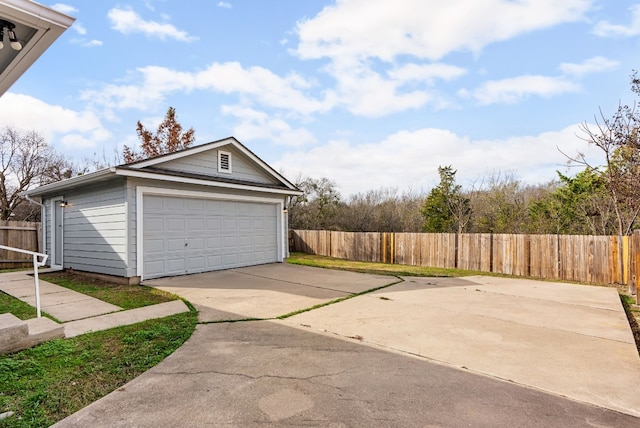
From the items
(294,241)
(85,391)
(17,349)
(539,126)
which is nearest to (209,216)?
(17,349)

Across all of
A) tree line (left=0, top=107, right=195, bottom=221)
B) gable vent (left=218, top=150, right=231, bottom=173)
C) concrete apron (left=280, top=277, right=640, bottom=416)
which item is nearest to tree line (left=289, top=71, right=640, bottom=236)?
concrete apron (left=280, top=277, right=640, bottom=416)

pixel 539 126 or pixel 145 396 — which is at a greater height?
pixel 539 126

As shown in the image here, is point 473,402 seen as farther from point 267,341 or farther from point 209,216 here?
point 209,216

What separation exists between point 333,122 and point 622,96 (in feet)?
30.3

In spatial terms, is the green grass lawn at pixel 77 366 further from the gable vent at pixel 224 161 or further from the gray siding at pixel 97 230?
the gable vent at pixel 224 161

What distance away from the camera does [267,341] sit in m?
4.16

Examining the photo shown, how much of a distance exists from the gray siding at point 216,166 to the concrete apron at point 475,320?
3.14 metres

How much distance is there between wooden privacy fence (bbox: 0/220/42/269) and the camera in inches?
457

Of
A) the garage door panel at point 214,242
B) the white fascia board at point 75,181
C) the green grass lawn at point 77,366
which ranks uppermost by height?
the white fascia board at point 75,181

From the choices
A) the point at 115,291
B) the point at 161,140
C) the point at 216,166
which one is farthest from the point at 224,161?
the point at 161,140

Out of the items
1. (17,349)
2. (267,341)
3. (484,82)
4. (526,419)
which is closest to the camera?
(526,419)

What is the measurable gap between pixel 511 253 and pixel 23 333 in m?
12.2

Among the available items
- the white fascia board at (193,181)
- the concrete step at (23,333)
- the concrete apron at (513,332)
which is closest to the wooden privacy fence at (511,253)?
the concrete apron at (513,332)

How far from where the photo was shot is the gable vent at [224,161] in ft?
34.4
